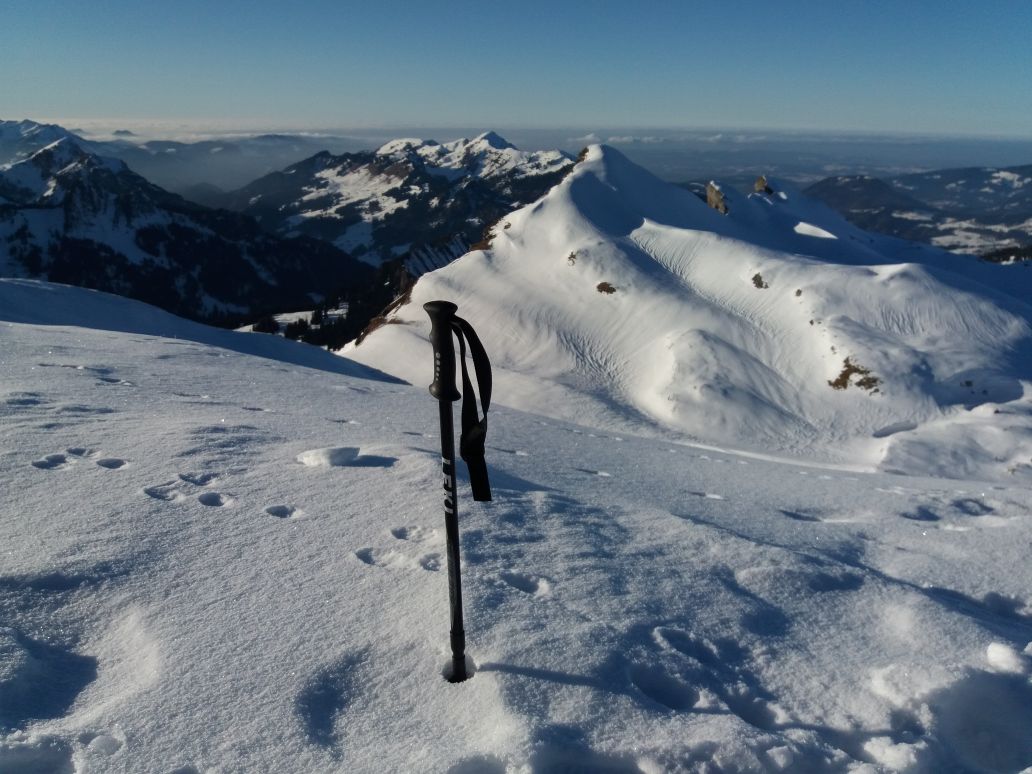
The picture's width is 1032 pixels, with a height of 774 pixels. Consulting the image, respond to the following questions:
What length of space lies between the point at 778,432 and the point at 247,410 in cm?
3042

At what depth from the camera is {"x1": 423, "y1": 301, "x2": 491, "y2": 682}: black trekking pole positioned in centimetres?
414

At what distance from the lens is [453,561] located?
186 inches

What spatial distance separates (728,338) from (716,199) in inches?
1274

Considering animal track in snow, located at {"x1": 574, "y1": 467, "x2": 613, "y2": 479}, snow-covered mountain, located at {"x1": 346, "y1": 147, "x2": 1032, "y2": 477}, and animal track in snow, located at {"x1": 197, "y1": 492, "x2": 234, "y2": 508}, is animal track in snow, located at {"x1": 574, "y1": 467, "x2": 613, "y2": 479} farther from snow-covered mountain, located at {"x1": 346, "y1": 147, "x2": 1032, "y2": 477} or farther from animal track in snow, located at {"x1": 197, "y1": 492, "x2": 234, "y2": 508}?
snow-covered mountain, located at {"x1": 346, "y1": 147, "x2": 1032, "y2": 477}

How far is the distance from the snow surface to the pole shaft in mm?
228

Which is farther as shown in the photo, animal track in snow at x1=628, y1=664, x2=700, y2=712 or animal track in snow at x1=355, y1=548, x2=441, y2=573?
animal track in snow at x1=355, y1=548, x2=441, y2=573

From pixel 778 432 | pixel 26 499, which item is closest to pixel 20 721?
pixel 26 499

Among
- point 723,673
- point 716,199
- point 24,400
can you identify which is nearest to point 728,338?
point 716,199

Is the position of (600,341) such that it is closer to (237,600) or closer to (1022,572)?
(1022,572)

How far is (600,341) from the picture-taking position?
44406 mm

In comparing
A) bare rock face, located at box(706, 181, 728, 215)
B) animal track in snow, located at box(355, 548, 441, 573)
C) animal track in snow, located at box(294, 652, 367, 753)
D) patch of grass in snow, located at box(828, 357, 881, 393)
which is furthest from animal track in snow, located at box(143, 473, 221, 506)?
bare rock face, located at box(706, 181, 728, 215)

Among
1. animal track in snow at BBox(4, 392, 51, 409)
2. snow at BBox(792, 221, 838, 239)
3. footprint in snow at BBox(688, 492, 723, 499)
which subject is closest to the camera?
animal track in snow at BBox(4, 392, 51, 409)

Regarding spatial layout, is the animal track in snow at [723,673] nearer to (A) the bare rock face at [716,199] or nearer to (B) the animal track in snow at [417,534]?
(B) the animal track in snow at [417,534]

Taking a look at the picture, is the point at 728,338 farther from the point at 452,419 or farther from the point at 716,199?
the point at 452,419
